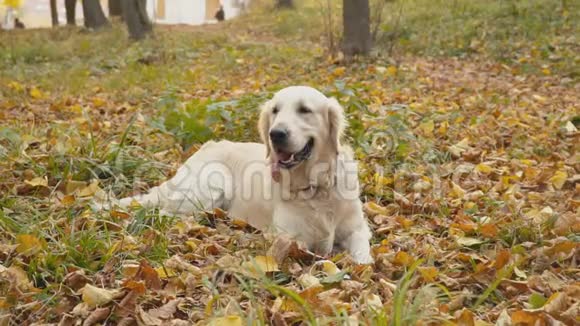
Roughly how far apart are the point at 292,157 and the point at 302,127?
0.59ft

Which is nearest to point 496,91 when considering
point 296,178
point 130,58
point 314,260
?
point 296,178

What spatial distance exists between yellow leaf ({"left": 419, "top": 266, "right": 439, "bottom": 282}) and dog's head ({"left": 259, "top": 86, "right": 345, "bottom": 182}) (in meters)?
1.04

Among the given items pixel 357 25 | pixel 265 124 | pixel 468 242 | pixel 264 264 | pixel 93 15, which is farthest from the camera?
pixel 93 15

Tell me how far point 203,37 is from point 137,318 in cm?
1380

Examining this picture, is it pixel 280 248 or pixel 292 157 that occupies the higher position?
pixel 292 157

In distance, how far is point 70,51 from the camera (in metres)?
13.7

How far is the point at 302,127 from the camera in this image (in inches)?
137

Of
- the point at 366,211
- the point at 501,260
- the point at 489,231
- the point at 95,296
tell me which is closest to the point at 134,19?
the point at 366,211

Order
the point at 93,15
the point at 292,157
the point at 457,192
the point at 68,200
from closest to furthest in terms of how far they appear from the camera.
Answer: the point at 292,157 → the point at 68,200 → the point at 457,192 → the point at 93,15

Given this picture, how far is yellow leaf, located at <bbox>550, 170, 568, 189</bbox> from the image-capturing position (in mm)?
4152

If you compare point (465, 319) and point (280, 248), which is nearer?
point (465, 319)

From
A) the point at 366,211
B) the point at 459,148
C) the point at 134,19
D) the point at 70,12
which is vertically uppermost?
the point at 70,12

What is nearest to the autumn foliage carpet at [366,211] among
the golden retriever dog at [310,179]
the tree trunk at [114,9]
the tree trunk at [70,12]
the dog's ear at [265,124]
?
the golden retriever dog at [310,179]

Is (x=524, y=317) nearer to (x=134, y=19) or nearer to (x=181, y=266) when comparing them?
(x=181, y=266)
